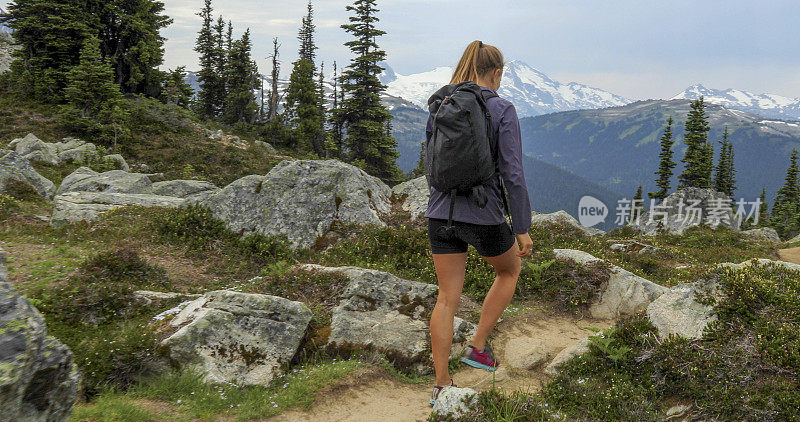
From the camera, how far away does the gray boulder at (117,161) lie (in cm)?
2475

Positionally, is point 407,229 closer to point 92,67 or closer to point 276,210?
point 276,210

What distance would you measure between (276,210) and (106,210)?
187 inches

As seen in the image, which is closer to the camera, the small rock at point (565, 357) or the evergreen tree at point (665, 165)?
the small rock at point (565, 357)

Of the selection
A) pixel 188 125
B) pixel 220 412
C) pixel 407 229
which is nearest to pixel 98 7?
pixel 188 125

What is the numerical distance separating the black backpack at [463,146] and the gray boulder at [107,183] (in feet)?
52.1

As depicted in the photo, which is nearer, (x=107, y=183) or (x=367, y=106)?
(x=107, y=183)

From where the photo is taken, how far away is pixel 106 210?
11.5 m

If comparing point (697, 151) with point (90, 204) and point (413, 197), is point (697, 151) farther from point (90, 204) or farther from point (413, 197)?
point (90, 204)

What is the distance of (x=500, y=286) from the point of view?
14.9 feet

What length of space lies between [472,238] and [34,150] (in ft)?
91.5

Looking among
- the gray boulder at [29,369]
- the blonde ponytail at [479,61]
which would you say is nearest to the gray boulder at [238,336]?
the gray boulder at [29,369]

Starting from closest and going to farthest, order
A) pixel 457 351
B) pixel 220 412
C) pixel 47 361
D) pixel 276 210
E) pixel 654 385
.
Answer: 1. pixel 47 361
2. pixel 220 412
3. pixel 654 385
4. pixel 457 351
5. pixel 276 210

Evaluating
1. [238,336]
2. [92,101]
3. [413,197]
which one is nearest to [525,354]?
[238,336]

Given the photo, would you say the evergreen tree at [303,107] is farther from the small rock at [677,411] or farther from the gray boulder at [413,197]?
the small rock at [677,411]
